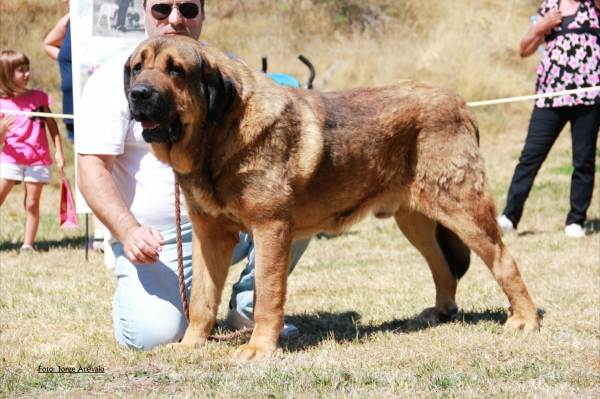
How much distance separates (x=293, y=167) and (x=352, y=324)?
1348 mm

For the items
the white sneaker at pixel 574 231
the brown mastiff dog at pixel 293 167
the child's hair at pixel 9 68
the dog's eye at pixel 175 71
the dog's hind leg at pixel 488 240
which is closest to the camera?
the dog's eye at pixel 175 71

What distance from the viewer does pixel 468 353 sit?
12.2ft

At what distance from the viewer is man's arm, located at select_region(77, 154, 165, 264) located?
3.50 meters

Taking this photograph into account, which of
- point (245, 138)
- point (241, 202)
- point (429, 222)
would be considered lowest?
point (429, 222)

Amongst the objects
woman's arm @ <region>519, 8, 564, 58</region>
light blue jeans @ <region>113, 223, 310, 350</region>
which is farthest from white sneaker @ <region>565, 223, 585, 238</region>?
light blue jeans @ <region>113, 223, 310, 350</region>

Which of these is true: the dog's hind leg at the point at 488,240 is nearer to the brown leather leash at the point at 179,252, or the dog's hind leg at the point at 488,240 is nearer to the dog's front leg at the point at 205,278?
the dog's front leg at the point at 205,278

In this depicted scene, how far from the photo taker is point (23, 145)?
765 centimetres

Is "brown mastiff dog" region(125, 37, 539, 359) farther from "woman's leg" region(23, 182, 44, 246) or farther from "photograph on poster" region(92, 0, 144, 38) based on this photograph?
"woman's leg" region(23, 182, 44, 246)

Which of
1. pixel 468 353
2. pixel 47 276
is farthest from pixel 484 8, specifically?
pixel 468 353

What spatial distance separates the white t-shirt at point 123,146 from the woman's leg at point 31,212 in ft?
12.2

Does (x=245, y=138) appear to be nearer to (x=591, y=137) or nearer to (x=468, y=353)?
(x=468, y=353)

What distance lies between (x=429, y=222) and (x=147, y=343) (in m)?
1.91

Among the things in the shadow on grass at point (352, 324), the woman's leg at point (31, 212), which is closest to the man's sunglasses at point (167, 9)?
the shadow on grass at point (352, 324)

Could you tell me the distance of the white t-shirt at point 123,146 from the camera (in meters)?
3.95
